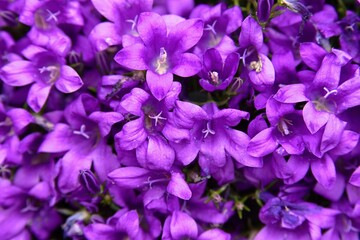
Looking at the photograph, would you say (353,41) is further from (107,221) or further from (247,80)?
(107,221)

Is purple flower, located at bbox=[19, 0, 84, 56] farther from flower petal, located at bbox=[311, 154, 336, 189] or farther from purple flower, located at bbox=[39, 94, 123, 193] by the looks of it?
flower petal, located at bbox=[311, 154, 336, 189]

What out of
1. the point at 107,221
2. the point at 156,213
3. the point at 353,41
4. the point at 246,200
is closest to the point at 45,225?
the point at 107,221

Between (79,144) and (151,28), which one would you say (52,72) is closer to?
(79,144)

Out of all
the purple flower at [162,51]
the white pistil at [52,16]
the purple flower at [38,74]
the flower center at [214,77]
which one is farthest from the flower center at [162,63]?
the white pistil at [52,16]

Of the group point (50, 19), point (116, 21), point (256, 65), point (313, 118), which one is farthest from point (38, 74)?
point (313, 118)

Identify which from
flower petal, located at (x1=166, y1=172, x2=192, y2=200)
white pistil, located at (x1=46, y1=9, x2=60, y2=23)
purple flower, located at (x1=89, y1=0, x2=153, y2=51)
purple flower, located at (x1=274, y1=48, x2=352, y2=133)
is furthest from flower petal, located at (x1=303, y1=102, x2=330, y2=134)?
white pistil, located at (x1=46, y1=9, x2=60, y2=23)

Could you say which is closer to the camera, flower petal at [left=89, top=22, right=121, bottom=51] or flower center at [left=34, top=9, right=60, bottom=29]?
flower petal at [left=89, top=22, right=121, bottom=51]
